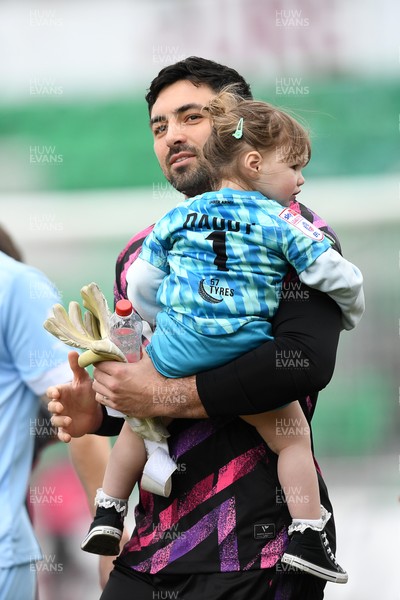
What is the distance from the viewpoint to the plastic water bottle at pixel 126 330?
2.03 m

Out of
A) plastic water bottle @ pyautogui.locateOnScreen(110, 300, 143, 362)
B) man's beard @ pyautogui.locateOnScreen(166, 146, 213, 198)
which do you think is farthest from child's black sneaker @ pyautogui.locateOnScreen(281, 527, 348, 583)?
man's beard @ pyautogui.locateOnScreen(166, 146, 213, 198)

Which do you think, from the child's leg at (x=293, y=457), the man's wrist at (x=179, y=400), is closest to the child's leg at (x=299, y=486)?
the child's leg at (x=293, y=457)

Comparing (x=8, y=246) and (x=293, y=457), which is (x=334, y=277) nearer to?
(x=293, y=457)

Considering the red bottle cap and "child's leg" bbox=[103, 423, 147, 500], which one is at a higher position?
the red bottle cap

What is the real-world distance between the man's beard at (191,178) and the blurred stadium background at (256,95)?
1596mm

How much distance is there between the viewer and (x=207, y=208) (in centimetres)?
204

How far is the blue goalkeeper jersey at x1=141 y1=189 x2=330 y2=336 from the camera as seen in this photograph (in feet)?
6.45

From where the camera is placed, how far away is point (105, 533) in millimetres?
2121

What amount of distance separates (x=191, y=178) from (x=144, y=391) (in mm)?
676

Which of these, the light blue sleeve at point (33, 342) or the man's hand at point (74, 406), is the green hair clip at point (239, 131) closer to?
the man's hand at point (74, 406)

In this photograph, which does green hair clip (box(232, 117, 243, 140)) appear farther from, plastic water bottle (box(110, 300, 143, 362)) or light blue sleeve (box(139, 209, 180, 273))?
plastic water bottle (box(110, 300, 143, 362))

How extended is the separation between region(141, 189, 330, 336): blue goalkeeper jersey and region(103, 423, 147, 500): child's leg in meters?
0.29

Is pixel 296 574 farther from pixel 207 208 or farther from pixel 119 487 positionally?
pixel 207 208

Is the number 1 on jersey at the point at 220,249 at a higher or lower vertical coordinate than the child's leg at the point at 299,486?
higher
